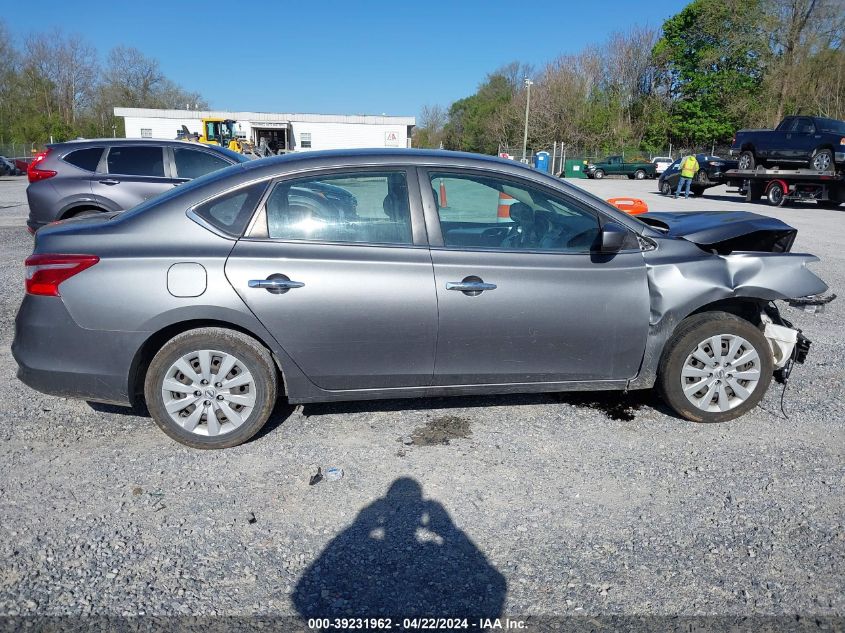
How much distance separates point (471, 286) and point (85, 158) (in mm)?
7609

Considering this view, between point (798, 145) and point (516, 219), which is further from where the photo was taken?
point (798, 145)

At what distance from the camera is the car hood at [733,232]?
4.29 m

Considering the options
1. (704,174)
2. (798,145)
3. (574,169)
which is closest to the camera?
(798,145)

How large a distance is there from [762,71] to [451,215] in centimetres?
5902

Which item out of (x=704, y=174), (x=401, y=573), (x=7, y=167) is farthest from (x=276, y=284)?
(x=7, y=167)

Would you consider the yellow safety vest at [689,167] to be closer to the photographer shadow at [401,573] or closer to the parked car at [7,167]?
the photographer shadow at [401,573]

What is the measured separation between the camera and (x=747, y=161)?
23.3m

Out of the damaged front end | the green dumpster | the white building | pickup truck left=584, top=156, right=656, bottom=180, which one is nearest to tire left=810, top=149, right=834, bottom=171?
the damaged front end

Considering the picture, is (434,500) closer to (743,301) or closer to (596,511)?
(596,511)

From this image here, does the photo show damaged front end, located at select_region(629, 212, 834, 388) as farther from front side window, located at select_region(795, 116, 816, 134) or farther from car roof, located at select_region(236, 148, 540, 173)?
front side window, located at select_region(795, 116, 816, 134)

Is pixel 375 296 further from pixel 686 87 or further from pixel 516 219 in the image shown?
pixel 686 87

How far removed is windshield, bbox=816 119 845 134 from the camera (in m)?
20.4

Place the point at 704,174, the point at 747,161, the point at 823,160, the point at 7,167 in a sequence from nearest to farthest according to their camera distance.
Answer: the point at 823,160 → the point at 747,161 → the point at 704,174 → the point at 7,167

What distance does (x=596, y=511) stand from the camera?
10.4 ft
